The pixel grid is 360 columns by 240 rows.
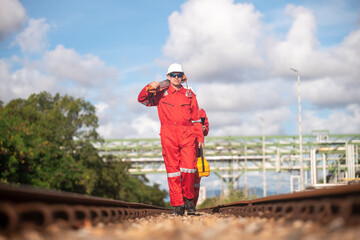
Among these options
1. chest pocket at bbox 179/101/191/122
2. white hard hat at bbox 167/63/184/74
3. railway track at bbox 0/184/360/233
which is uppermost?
white hard hat at bbox 167/63/184/74

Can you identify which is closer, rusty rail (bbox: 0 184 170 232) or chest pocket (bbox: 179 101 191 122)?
rusty rail (bbox: 0 184 170 232)

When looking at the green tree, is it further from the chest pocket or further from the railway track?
the railway track

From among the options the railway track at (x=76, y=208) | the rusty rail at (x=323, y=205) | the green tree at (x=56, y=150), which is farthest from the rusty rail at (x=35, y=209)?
the green tree at (x=56, y=150)

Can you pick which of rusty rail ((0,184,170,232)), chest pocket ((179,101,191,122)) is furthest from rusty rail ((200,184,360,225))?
chest pocket ((179,101,191,122))

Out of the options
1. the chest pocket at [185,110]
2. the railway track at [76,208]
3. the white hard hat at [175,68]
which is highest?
the white hard hat at [175,68]

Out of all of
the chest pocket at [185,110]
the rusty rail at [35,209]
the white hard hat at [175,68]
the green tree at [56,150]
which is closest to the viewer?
the rusty rail at [35,209]

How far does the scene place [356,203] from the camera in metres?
3.18

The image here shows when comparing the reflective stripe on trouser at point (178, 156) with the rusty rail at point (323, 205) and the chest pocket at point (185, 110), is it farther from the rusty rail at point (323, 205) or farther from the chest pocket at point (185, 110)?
the rusty rail at point (323, 205)

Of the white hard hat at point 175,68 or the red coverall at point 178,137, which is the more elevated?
the white hard hat at point 175,68

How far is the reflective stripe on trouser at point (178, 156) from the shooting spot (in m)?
9.29

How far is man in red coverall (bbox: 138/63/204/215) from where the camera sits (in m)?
9.31

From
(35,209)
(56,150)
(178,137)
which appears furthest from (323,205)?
(56,150)

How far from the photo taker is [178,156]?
9.41 meters

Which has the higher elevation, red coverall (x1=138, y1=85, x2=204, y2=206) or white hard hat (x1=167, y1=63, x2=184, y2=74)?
white hard hat (x1=167, y1=63, x2=184, y2=74)
